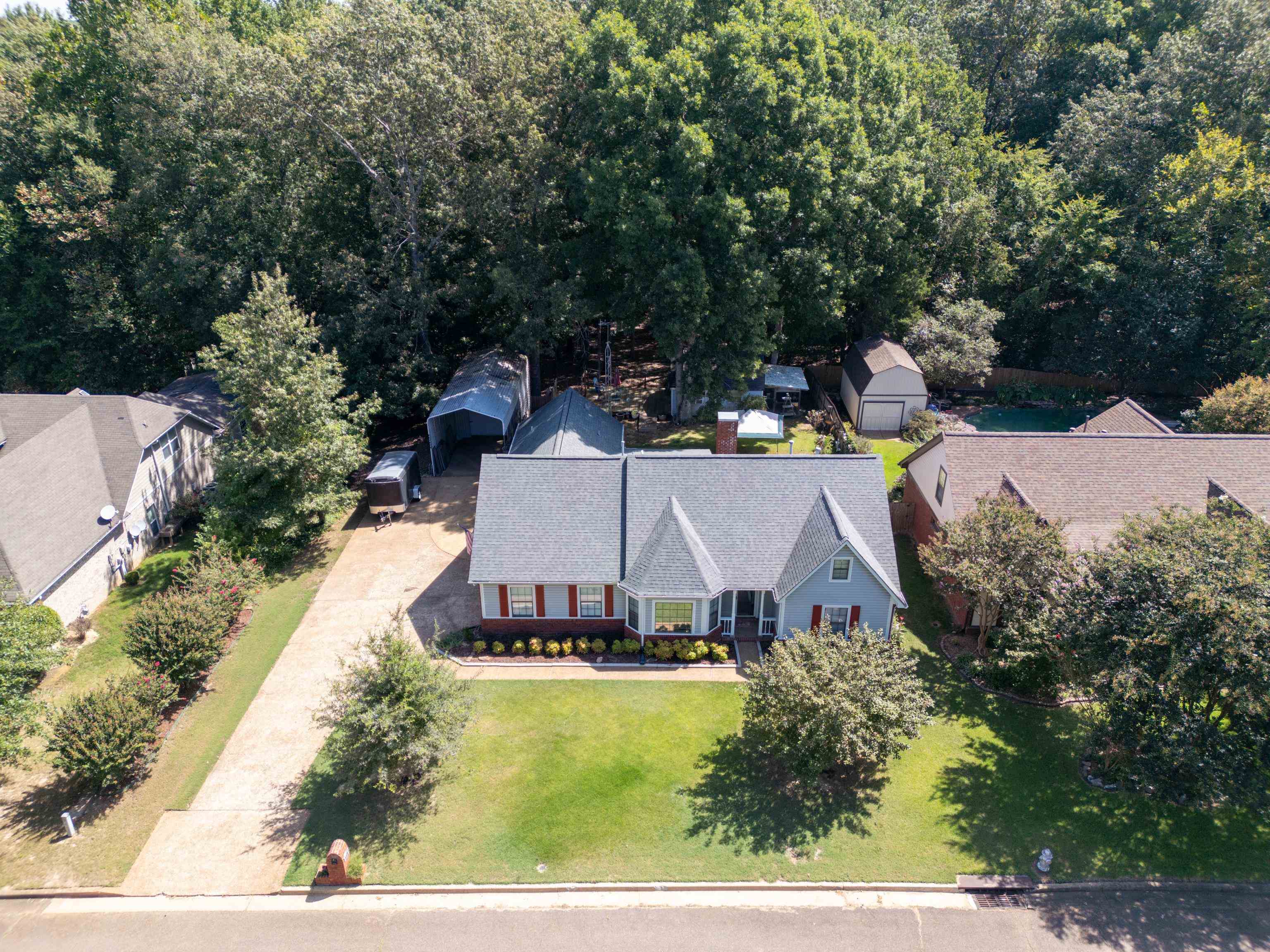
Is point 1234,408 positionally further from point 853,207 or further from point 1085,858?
point 1085,858

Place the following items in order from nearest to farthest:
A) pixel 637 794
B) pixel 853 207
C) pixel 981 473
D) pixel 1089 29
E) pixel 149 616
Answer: pixel 637 794 → pixel 149 616 → pixel 981 473 → pixel 853 207 → pixel 1089 29

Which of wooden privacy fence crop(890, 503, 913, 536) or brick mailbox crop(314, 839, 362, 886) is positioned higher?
wooden privacy fence crop(890, 503, 913, 536)

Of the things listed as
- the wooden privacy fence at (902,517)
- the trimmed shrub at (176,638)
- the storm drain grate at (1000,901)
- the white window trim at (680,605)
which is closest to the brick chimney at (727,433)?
the wooden privacy fence at (902,517)

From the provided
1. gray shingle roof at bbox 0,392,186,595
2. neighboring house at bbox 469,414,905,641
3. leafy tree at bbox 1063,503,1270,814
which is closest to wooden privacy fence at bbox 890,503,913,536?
neighboring house at bbox 469,414,905,641

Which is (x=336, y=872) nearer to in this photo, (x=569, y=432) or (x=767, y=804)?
(x=767, y=804)

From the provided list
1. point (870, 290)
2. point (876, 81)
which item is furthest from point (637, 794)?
point (876, 81)

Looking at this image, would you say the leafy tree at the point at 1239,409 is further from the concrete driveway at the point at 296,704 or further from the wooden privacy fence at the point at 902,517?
the concrete driveway at the point at 296,704

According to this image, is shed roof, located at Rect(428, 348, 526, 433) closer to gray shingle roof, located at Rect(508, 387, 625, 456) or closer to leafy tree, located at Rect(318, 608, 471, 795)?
gray shingle roof, located at Rect(508, 387, 625, 456)
